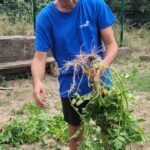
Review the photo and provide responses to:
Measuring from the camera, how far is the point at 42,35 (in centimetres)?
293

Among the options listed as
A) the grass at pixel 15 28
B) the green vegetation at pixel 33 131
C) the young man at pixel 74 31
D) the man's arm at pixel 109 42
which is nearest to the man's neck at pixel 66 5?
the young man at pixel 74 31

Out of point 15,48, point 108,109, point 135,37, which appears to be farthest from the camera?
point 135,37

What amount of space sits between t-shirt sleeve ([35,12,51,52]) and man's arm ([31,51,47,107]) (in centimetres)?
5

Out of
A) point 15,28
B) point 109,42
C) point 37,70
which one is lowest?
point 15,28

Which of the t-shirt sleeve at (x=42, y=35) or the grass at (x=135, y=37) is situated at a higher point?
the t-shirt sleeve at (x=42, y=35)

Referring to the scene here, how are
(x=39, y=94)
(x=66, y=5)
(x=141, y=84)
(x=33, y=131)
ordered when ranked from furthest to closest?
(x=141, y=84), (x=33, y=131), (x=66, y=5), (x=39, y=94)

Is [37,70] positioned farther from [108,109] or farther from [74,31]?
[108,109]

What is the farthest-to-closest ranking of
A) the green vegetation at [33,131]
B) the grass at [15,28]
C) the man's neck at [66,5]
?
1. the grass at [15,28]
2. the green vegetation at [33,131]
3. the man's neck at [66,5]

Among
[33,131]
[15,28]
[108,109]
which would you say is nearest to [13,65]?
[15,28]

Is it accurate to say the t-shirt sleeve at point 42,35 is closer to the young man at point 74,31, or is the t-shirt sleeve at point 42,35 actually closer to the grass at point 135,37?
the young man at point 74,31

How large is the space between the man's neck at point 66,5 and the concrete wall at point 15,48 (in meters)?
4.55

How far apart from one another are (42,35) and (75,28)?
244mm

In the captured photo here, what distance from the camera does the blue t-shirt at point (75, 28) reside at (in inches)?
113

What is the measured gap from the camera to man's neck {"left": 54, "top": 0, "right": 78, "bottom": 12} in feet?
9.11
